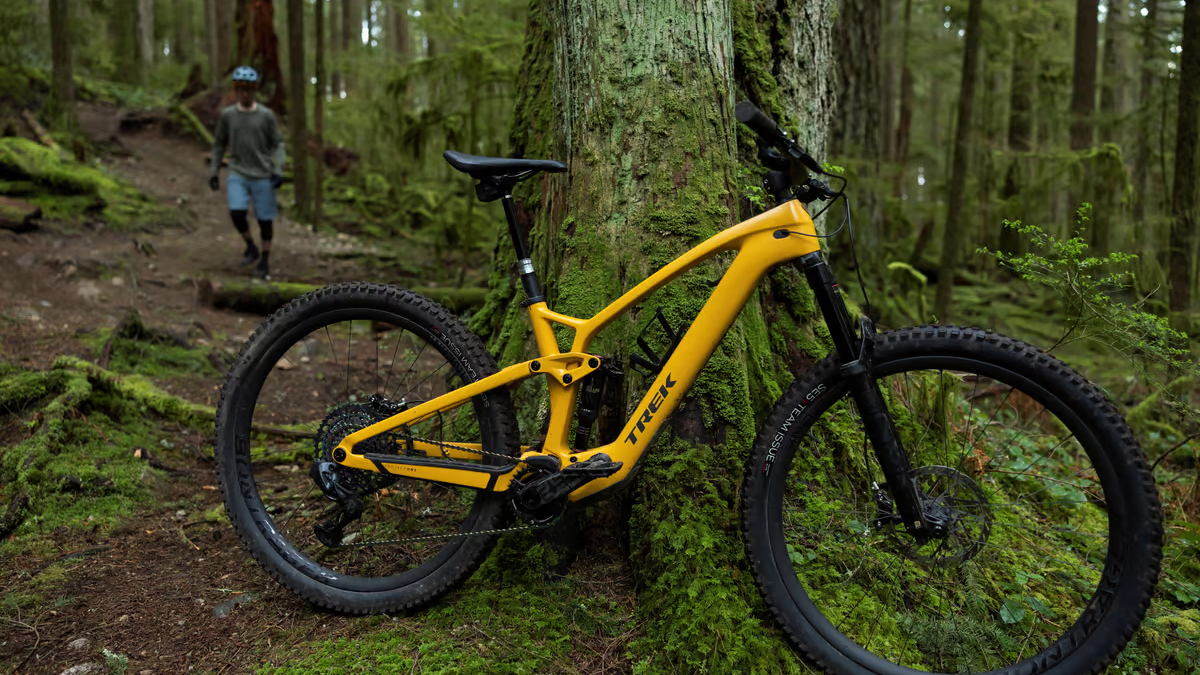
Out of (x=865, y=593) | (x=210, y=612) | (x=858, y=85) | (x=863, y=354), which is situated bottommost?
(x=210, y=612)

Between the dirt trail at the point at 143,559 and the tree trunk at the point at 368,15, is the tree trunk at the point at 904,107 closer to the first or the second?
the dirt trail at the point at 143,559

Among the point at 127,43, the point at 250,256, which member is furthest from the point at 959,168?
the point at 127,43

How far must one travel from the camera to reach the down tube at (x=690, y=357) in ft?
7.50

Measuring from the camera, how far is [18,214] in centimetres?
841

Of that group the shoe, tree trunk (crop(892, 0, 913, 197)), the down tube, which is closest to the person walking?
the shoe

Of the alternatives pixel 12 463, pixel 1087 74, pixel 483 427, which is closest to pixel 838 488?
pixel 483 427

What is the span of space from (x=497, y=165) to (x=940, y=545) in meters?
1.90

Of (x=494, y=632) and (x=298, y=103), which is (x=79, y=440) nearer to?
(x=494, y=632)

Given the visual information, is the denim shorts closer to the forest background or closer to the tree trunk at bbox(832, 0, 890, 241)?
the forest background

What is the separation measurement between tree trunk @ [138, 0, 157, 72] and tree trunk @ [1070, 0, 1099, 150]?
2264 cm

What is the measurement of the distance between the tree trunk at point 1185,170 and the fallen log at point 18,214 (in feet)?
38.0

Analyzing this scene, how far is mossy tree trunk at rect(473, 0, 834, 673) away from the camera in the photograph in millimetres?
2449

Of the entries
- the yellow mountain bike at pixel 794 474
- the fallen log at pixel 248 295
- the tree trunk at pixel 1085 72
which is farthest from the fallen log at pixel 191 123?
the tree trunk at pixel 1085 72

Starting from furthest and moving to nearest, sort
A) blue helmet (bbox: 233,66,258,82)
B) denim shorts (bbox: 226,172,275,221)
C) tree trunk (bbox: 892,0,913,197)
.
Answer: tree trunk (bbox: 892,0,913,197) < denim shorts (bbox: 226,172,275,221) < blue helmet (bbox: 233,66,258,82)
